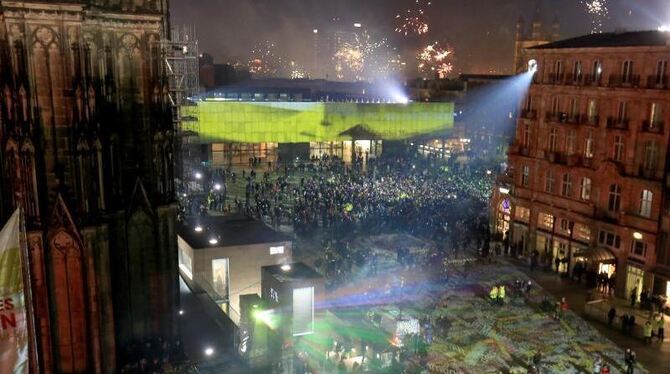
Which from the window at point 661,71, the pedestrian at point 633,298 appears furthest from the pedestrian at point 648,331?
the window at point 661,71

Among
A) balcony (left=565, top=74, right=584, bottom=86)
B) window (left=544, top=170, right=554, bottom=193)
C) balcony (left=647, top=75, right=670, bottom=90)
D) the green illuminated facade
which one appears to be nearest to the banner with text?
balcony (left=647, top=75, right=670, bottom=90)

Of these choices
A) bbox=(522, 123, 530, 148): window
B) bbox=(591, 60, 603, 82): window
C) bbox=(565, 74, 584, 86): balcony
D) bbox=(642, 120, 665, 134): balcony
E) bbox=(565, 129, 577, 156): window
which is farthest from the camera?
bbox=(522, 123, 530, 148): window

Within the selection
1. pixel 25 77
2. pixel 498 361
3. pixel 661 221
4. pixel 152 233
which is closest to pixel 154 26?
pixel 25 77

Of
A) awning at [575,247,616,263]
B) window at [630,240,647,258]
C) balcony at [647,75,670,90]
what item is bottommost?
awning at [575,247,616,263]

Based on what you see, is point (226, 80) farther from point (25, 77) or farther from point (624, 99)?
point (25, 77)

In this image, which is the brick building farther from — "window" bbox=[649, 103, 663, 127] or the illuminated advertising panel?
the illuminated advertising panel

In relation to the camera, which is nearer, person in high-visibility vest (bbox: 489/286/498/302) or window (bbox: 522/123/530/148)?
person in high-visibility vest (bbox: 489/286/498/302)
